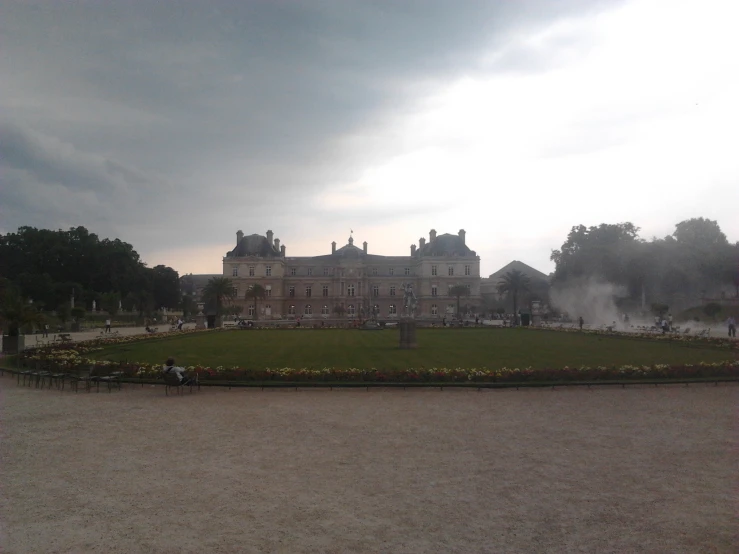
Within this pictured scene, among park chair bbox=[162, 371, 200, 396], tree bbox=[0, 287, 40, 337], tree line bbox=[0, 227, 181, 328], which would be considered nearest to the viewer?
park chair bbox=[162, 371, 200, 396]

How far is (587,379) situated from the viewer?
13.4 metres

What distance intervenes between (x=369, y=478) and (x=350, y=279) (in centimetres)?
7312

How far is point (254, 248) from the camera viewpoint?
266 ft

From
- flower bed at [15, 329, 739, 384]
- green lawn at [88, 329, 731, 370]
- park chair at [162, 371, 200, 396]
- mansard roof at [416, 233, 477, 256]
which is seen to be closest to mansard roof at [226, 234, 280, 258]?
mansard roof at [416, 233, 477, 256]

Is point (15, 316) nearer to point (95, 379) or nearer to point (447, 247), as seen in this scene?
point (95, 379)

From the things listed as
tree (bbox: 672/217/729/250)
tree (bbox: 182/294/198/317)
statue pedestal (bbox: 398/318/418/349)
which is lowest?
statue pedestal (bbox: 398/318/418/349)

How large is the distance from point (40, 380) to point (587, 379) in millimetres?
13546

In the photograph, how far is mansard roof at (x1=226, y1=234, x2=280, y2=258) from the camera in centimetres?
8062

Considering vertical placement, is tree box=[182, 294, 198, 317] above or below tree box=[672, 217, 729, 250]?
below

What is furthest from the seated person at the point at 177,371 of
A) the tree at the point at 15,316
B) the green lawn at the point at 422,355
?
the tree at the point at 15,316

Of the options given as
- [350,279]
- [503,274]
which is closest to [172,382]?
[350,279]

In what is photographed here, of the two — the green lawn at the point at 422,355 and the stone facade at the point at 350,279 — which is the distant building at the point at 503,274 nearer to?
the stone facade at the point at 350,279

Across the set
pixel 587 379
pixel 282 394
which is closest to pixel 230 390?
pixel 282 394

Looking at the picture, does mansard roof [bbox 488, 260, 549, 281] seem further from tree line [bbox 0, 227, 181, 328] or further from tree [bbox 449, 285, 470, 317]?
tree line [bbox 0, 227, 181, 328]
